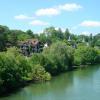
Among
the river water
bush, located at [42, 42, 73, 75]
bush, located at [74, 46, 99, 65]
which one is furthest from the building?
the river water

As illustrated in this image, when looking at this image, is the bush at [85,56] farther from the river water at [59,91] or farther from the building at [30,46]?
the river water at [59,91]

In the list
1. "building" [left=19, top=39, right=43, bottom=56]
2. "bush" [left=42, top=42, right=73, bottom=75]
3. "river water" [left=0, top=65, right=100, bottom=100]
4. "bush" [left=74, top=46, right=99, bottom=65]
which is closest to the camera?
"river water" [left=0, top=65, right=100, bottom=100]

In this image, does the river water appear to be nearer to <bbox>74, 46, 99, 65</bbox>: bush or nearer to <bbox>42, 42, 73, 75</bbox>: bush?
<bbox>42, 42, 73, 75</bbox>: bush

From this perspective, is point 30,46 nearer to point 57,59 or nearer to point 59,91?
point 57,59

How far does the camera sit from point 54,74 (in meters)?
51.5

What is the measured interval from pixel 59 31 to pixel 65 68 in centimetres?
6750

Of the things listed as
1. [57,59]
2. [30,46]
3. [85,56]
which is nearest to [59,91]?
[57,59]

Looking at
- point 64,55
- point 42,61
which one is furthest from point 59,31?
point 42,61

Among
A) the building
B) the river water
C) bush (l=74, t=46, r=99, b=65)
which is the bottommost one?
the river water

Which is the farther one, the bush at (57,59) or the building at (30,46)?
the building at (30,46)

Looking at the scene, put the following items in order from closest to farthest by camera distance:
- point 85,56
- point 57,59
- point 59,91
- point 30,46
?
point 59,91 → point 57,59 → point 85,56 → point 30,46

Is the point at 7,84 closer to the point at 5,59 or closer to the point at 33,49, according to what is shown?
the point at 5,59

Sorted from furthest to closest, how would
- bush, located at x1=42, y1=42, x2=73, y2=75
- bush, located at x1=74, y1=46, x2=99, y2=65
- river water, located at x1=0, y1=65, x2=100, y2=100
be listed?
bush, located at x1=74, y1=46, x2=99, y2=65 < bush, located at x1=42, y1=42, x2=73, y2=75 < river water, located at x1=0, y1=65, x2=100, y2=100

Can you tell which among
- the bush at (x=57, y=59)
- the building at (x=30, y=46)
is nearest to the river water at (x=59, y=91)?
the bush at (x=57, y=59)
